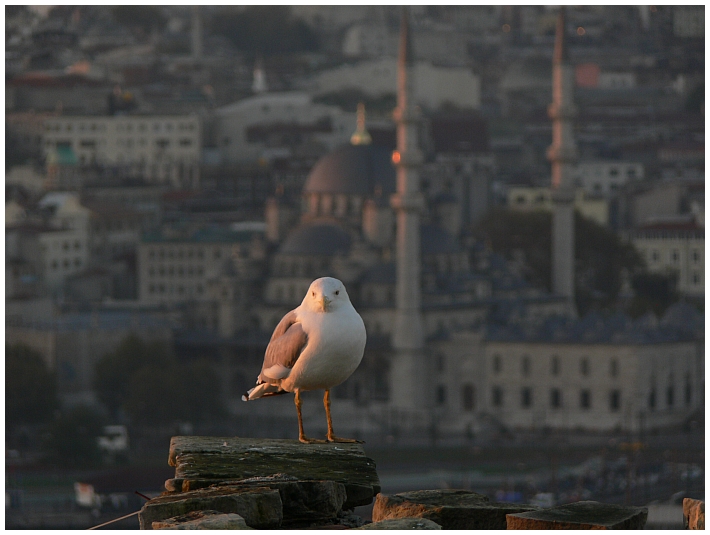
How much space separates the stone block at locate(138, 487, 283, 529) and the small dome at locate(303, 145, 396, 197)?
228 feet

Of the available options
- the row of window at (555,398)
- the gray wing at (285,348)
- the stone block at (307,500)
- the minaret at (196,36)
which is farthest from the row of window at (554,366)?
the minaret at (196,36)

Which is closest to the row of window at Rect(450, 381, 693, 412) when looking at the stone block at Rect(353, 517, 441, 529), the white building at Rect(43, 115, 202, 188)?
the white building at Rect(43, 115, 202, 188)

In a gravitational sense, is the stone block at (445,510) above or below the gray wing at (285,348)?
below

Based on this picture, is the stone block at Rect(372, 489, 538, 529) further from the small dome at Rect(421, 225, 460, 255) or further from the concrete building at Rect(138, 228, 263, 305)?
the concrete building at Rect(138, 228, 263, 305)

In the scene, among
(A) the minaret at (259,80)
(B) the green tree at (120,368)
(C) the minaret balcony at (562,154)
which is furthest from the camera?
(A) the minaret at (259,80)

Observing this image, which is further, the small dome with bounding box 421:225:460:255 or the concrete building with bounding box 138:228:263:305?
the concrete building with bounding box 138:228:263:305

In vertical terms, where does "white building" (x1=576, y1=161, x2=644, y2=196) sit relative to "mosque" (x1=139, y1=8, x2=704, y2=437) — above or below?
above

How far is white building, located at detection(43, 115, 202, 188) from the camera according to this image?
395ft

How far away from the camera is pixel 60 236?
303 ft

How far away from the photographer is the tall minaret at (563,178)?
80.8 metres

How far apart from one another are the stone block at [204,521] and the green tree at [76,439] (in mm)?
56539

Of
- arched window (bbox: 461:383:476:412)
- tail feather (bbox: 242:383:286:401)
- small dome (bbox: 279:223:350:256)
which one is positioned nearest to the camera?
tail feather (bbox: 242:383:286:401)

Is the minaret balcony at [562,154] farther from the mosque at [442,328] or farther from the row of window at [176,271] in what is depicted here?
the row of window at [176,271]

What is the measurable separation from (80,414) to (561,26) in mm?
23047
